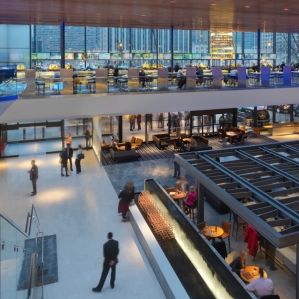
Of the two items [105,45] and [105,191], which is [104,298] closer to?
[105,191]

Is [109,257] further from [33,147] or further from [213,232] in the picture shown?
[33,147]

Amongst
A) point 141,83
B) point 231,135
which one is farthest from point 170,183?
point 231,135

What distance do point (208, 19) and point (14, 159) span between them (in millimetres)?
12078

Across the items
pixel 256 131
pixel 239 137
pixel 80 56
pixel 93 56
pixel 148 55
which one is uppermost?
pixel 148 55

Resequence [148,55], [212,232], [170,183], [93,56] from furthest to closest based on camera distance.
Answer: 1. [148,55]
2. [93,56]
3. [170,183]
4. [212,232]

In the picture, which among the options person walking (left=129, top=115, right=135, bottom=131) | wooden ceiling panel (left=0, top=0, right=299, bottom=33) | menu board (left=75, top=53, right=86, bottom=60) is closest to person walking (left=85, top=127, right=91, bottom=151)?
person walking (left=129, top=115, right=135, bottom=131)

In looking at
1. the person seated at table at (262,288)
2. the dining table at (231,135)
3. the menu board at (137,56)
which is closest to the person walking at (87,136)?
the dining table at (231,135)

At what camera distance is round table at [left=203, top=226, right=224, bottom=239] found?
31.6 ft

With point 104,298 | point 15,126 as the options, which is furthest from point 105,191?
point 15,126

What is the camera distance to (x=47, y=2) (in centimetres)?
1251

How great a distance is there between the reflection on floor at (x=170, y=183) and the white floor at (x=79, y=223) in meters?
0.74

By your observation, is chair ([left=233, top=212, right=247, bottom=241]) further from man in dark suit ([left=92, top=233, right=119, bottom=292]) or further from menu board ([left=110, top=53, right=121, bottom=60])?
menu board ([left=110, top=53, right=121, bottom=60])

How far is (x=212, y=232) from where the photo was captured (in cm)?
982

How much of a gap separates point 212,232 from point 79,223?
419 centimetres
